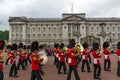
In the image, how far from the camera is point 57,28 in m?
114

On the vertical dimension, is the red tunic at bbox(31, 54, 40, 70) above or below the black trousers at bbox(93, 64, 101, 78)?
above

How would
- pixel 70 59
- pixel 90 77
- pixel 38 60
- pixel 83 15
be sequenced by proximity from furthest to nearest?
pixel 83 15 < pixel 90 77 < pixel 70 59 < pixel 38 60

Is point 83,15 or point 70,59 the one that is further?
point 83,15

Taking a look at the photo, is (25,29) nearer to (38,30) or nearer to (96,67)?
(38,30)

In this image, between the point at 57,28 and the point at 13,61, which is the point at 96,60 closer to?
the point at 13,61

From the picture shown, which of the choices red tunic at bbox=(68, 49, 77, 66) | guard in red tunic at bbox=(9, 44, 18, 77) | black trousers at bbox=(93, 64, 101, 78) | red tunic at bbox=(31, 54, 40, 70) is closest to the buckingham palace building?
guard in red tunic at bbox=(9, 44, 18, 77)

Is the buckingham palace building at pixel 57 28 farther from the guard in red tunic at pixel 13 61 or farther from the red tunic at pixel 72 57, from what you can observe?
the red tunic at pixel 72 57

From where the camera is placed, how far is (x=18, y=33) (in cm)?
11394

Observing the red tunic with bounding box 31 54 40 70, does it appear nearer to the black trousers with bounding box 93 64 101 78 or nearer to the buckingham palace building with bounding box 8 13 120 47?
the black trousers with bounding box 93 64 101 78

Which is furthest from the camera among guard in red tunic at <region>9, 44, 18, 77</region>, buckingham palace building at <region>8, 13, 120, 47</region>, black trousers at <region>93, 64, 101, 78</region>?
buckingham palace building at <region>8, 13, 120, 47</region>

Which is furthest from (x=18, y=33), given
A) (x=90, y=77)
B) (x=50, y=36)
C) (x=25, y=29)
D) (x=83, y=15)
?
(x=90, y=77)

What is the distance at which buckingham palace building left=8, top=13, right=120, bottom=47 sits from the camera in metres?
110

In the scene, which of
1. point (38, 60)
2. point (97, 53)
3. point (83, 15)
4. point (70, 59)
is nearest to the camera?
point (38, 60)

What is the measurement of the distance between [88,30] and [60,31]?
10.4 meters
